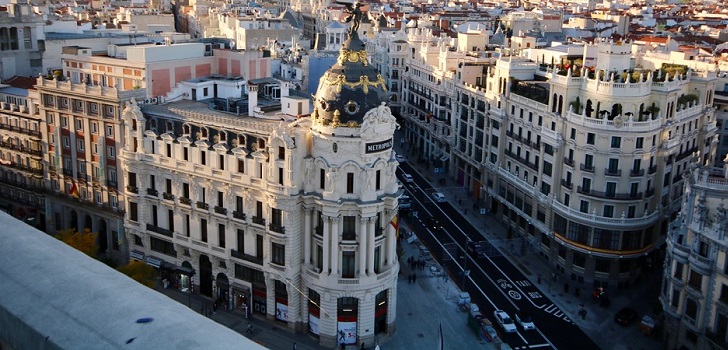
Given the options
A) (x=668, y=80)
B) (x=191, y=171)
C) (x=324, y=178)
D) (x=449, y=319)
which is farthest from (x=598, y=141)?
(x=191, y=171)

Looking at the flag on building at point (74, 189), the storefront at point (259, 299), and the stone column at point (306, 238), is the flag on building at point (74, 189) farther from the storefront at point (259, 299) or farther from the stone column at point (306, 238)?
the stone column at point (306, 238)

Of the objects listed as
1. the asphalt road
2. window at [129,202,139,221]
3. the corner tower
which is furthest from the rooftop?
window at [129,202,139,221]

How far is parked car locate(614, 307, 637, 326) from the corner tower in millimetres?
28596

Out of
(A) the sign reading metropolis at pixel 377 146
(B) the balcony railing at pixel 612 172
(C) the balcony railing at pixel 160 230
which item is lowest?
(C) the balcony railing at pixel 160 230

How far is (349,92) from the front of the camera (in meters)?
81.1

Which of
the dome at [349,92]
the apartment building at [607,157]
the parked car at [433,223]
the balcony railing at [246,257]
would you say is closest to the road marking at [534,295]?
the apartment building at [607,157]

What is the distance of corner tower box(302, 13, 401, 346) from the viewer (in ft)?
265

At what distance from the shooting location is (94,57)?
112938 millimetres

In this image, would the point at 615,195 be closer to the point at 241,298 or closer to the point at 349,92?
the point at 349,92

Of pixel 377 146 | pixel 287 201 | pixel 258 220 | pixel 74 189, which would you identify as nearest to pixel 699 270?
pixel 377 146

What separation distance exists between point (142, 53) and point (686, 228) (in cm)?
7258

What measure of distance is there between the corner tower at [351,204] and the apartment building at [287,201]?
4.9 inches

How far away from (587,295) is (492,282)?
12.5 metres

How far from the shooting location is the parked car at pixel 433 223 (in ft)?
401
